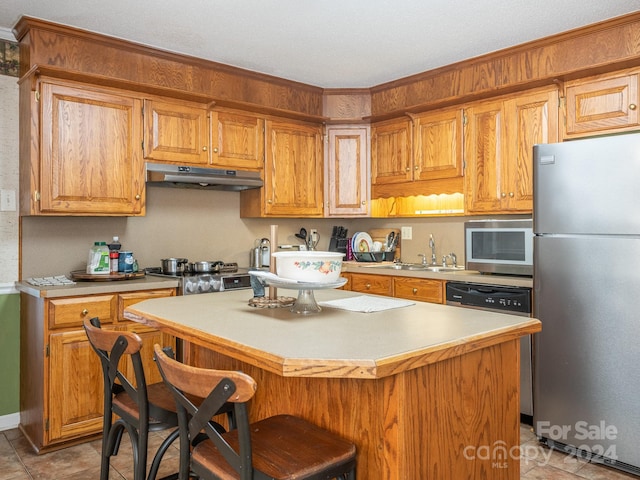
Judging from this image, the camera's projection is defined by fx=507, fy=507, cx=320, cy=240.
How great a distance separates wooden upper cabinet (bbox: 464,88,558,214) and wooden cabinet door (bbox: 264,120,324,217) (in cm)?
126

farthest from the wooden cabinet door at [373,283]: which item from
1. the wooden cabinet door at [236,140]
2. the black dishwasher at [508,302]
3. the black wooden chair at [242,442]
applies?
the black wooden chair at [242,442]

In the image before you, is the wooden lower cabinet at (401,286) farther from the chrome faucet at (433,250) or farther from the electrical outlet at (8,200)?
the electrical outlet at (8,200)

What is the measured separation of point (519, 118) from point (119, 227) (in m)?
2.82

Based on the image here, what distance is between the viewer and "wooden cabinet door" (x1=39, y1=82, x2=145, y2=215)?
118 inches

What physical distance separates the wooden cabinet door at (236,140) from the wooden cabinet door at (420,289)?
1.40 metres

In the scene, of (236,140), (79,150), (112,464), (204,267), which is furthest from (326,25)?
(112,464)

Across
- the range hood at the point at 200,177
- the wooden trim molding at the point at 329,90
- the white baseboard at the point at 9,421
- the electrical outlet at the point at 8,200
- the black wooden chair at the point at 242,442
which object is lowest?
the white baseboard at the point at 9,421

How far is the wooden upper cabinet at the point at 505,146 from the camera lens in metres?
3.24

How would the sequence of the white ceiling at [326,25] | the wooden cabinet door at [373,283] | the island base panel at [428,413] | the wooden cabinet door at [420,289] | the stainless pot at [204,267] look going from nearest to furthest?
the island base panel at [428,413]
the white ceiling at [326,25]
the wooden cabinet door at [420,289]
the stainless pot at [204,267]
the wooden cabinet door at [373,283]

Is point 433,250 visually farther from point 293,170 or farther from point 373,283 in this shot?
point 293,170

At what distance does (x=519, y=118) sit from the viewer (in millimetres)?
3348

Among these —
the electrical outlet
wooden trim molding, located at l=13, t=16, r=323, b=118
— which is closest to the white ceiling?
wooden trim molding, located at l=13, t=16, r=323, b=118

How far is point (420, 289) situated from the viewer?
3.59 m

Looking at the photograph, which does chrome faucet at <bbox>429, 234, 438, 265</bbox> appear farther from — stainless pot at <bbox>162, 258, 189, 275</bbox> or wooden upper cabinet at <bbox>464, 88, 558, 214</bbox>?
stainless pot at <bbox>162, 258, 189, 275</bbox>
